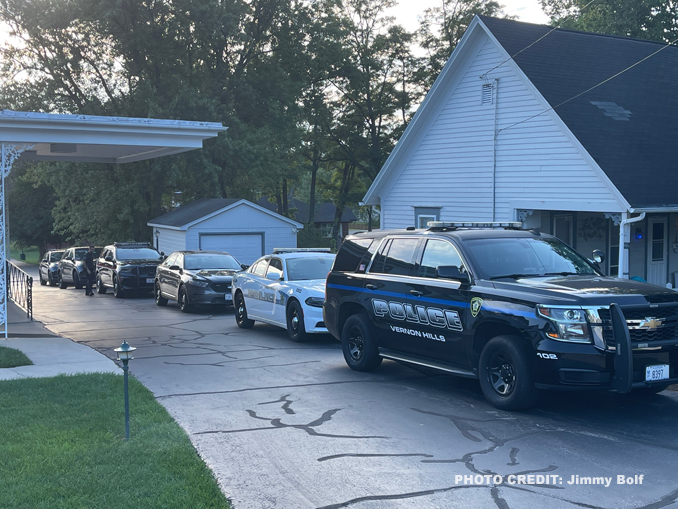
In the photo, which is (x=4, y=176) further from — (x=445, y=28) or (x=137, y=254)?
(x=445, y=28)

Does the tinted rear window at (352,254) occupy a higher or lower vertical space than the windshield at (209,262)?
higher

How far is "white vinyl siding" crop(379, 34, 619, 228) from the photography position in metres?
16.9

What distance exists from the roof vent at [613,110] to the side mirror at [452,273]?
35.2ft

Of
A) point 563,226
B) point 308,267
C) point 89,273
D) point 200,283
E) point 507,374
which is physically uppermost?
point 563,226

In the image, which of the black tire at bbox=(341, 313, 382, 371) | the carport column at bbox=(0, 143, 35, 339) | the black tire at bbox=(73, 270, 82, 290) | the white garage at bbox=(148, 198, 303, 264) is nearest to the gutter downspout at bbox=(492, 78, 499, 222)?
the black tire at bbox=(341, 313, 382, 371)

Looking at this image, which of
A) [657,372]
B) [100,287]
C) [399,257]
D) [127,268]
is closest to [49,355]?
[399,257]

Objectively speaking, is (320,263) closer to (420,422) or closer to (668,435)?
(420,422)

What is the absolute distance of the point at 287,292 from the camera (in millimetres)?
14102

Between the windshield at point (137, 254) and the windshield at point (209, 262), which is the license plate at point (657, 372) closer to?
the windshield at point (209, 262)

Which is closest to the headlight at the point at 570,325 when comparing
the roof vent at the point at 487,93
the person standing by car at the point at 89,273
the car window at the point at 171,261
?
the roof vent at the point at 487,93

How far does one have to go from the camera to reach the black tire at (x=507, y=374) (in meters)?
7.80

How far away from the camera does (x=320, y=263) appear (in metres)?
15.2

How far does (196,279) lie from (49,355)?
24.5 feet

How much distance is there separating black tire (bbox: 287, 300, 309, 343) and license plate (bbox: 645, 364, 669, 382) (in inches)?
281
